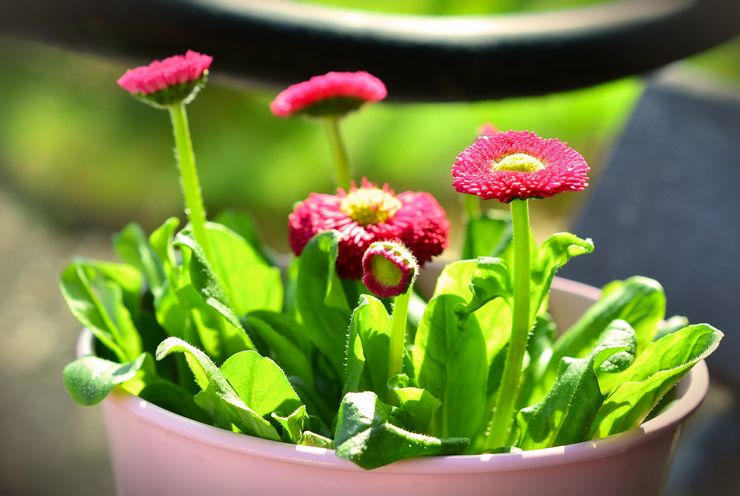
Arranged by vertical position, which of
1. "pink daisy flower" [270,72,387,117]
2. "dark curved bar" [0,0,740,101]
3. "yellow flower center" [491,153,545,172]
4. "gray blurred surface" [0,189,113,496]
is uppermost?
"dark curved bar" [0,0,740,101]

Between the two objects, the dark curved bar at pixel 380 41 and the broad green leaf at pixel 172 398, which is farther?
the dark curved bar at pixel 380 41

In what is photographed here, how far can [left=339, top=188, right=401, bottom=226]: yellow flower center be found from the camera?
1.01 ft

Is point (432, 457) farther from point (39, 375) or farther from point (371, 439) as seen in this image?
point (39, 375)

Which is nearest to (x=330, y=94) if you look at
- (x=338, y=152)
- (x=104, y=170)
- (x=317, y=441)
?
(x=338, y=152)

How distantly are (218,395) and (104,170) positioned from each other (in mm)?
1580

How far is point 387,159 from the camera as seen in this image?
1.55 meters

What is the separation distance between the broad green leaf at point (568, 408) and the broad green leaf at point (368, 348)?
0.04 metres

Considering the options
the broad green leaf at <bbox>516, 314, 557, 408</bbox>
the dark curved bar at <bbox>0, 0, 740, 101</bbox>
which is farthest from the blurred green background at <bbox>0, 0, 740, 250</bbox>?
the broad green leaf at <bbox>516, 314, 557, 408</bbox>

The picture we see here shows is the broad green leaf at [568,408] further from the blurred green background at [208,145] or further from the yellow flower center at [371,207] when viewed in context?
the blurred green background at [208,145]

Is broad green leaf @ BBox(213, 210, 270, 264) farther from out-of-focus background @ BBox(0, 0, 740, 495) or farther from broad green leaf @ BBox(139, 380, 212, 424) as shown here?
out-of-focus background @ BBox(0, 0, 740, 495)

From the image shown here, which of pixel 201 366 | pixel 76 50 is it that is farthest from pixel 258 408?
pixel 76 50

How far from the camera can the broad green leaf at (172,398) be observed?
0.30 m

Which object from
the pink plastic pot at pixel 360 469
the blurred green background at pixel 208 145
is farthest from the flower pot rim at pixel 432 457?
the blurred green background at pixel 208 145

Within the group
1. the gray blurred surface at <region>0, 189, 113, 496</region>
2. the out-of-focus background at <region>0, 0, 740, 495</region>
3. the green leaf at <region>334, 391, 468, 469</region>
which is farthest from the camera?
the out-of-focus background at <region>0, 0, 740, 495</region>
